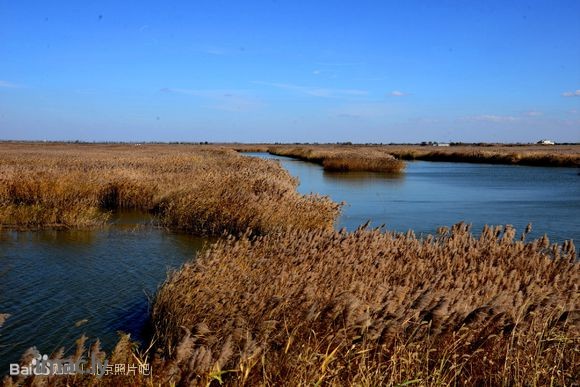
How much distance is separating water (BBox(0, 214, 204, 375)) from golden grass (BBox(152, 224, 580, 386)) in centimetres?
102

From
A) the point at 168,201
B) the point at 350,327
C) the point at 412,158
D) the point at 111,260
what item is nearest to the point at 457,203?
the point at 168,201

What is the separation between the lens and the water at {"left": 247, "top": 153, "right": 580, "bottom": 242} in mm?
17000

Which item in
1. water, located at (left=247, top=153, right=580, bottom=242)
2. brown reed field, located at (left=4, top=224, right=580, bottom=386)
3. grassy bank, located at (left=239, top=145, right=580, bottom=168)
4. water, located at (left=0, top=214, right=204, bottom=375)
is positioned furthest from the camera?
grassy bank, located at (left=239, top=145, right=580, bottom=168)

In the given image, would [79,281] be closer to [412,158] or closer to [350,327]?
[350,327]

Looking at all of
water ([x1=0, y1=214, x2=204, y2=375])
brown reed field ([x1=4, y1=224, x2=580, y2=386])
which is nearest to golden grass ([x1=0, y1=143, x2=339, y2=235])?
water ([x1=0, y1=214, x2=204, y2=375])

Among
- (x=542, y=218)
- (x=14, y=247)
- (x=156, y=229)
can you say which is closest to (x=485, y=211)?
(x=542, y=218)

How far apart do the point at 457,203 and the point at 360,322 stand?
789 inches

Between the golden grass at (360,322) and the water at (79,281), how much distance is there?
1.02 m

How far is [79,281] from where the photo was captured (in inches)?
361

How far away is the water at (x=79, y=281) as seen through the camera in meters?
6.88

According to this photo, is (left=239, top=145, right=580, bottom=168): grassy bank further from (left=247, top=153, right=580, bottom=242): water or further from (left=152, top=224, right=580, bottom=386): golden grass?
(left=152, top=224, right=580, bottom=386): golden grass
